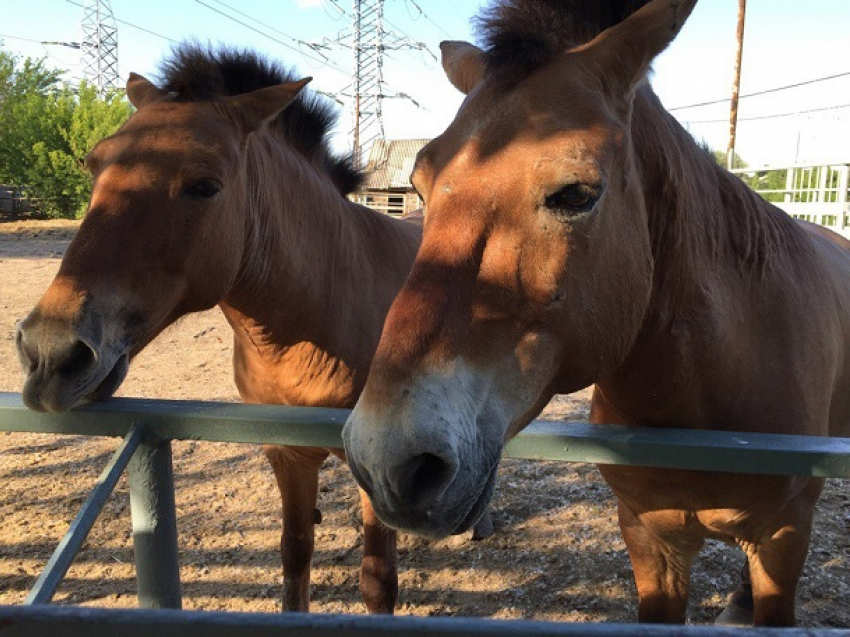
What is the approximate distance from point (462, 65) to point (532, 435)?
1.23 meters

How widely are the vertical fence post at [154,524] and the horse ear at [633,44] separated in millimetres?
1547

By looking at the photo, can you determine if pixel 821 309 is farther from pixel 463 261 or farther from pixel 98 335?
pixel 98 335


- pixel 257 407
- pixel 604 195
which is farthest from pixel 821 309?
pixel 257 407

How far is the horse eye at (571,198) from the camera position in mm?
1482

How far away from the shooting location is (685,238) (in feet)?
6.22

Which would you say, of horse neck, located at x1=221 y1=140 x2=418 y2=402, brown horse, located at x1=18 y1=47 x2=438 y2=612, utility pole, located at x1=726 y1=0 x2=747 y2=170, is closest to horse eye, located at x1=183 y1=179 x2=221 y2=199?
brown horse, located at x1=18 y1=47 x2=438 y2=612

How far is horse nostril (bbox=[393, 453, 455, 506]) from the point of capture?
47.4 inches

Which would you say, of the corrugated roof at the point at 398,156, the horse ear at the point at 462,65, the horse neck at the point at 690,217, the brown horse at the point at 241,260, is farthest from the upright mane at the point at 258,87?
the corrugated roof at the point at 398,156

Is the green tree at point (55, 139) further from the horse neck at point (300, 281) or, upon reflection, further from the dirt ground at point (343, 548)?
the horse neck at point (300, 281)

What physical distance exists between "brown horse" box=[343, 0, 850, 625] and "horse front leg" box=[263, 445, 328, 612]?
1.61 meters

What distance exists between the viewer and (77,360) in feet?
6.77

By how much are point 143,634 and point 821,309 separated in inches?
88.9

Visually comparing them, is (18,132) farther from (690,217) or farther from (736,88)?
(690,217)

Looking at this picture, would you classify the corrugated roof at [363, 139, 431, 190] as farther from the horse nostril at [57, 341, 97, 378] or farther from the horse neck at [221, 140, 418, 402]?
the horse nostril at [57, 341, 97, 378]
